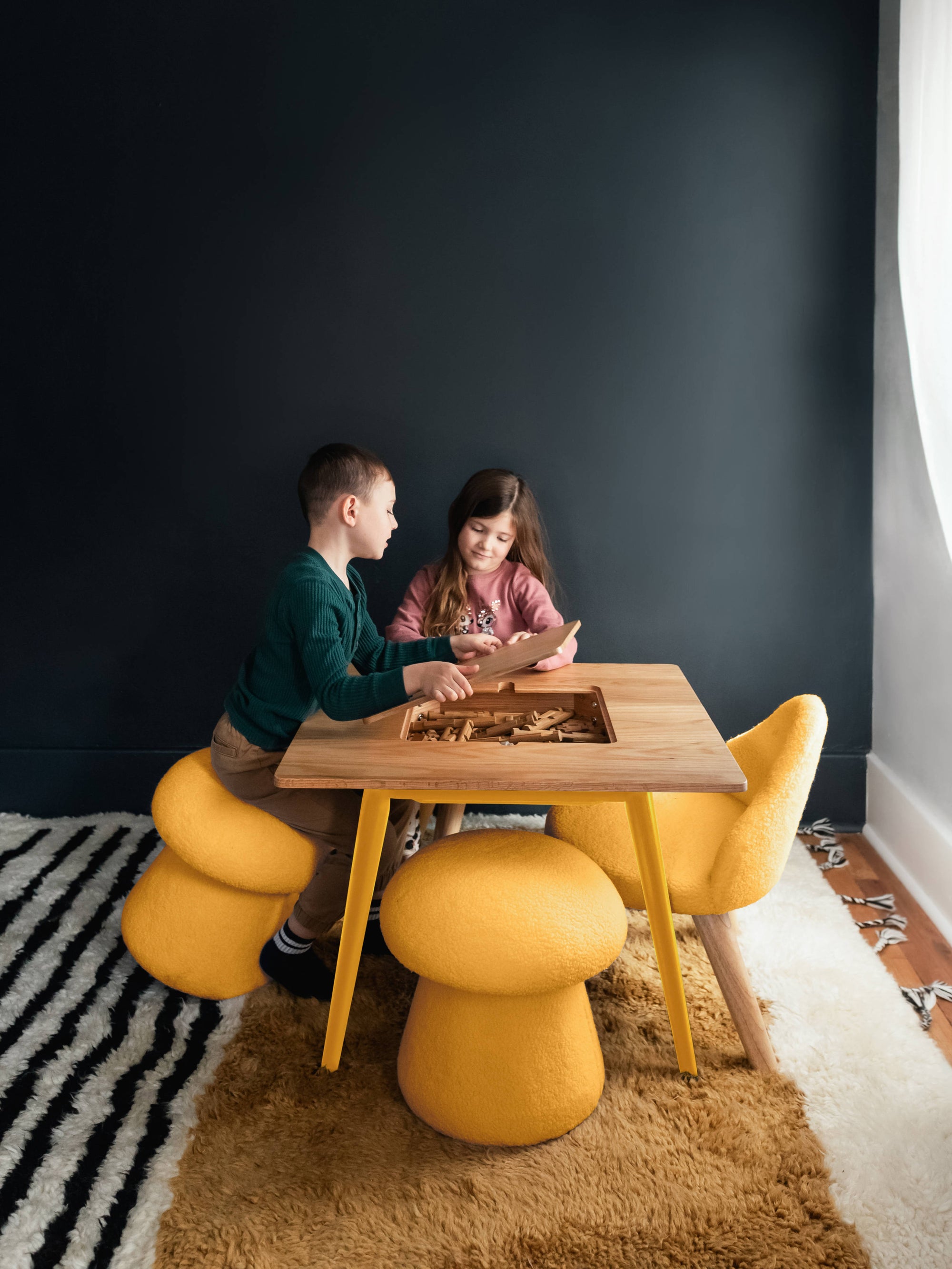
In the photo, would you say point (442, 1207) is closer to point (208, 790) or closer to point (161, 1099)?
point (161, 1099)

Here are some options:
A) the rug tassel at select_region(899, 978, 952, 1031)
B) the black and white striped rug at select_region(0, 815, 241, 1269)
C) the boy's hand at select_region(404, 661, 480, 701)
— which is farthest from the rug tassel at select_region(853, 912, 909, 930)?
the black and white striped rug at select_region(0, 815, 241, 1269)

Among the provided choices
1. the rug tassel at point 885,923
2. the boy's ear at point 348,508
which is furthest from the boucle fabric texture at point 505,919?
the rug tassel at point 885,923

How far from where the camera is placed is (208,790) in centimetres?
177

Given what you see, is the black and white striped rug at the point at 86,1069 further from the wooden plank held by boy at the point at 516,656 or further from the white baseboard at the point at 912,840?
the white baseboard at the point at 912,840

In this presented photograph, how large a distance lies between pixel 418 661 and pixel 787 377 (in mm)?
1396

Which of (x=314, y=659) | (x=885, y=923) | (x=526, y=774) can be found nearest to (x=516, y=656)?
(x=526, y=774)

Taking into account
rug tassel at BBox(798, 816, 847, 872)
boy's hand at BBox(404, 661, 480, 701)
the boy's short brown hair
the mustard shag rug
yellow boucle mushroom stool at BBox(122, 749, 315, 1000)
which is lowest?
rug tassel at BBox(798, 816, 847, 872)

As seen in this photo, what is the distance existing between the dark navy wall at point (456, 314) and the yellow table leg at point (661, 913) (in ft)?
3.80

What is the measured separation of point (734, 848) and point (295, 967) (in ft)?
3.10

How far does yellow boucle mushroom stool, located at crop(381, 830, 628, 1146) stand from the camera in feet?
4.41

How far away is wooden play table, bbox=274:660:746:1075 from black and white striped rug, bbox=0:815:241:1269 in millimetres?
308

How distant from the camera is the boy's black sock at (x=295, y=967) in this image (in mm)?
1791

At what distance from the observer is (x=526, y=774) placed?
135 centimetres

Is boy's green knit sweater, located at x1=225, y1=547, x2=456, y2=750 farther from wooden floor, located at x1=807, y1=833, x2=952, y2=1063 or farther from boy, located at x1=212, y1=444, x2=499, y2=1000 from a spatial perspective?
wooden floor, located at x1=807, y1=833, x2=952, y2=1063
